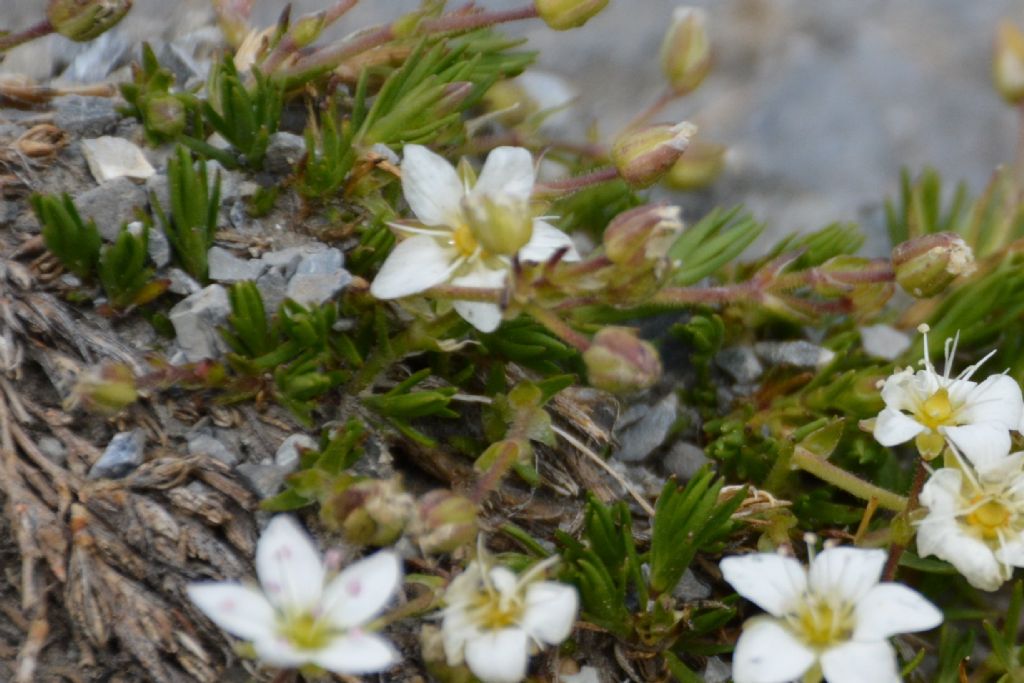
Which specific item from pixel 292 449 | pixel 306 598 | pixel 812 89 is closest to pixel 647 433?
pixel 292 449

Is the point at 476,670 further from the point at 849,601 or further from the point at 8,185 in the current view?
the point at 8,185

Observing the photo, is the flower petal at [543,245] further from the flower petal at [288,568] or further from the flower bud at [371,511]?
the flower petal at [288,568]

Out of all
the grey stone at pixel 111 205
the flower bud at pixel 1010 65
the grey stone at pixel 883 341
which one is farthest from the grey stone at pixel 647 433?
the flower bud at pixel 1010 65

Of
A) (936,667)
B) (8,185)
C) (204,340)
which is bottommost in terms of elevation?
(936,667)

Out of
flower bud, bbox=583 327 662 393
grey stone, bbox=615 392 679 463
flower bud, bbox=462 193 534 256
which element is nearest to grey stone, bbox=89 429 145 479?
flower bud, bbox=462 193 534 256

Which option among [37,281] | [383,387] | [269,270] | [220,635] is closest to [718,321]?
[383,387]

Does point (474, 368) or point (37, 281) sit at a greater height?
point (37, 281)

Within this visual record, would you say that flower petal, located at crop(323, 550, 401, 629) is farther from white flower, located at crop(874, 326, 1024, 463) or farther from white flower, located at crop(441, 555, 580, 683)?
white flower, located at crop(874, 326, 1024, 463)

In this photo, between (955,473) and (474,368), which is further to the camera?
(474,368)
